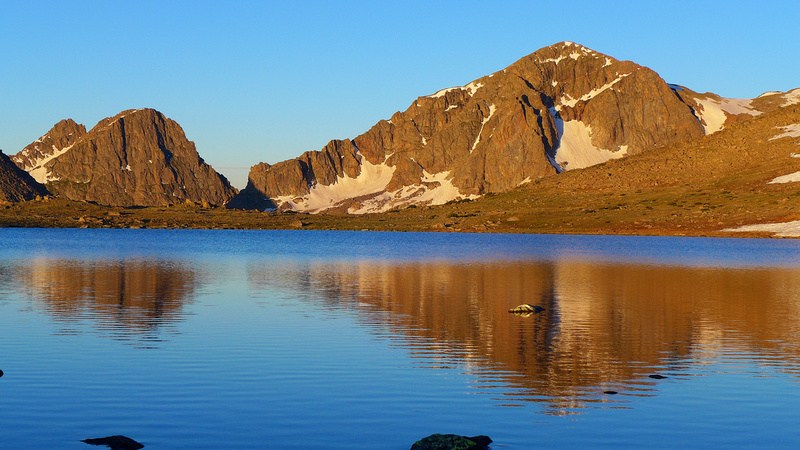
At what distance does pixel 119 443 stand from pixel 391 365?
41.8 feet

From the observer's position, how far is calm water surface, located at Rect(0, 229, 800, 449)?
800 inches

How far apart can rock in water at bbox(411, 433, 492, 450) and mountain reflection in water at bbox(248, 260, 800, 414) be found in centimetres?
516

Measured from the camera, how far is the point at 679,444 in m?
19.3

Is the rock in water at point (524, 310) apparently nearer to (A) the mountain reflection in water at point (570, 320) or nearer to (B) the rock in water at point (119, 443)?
(A) the mountain reflection in water at point (570, 320)

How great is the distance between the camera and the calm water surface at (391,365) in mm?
20328

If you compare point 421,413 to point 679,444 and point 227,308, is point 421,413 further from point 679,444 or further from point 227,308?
point 227,308

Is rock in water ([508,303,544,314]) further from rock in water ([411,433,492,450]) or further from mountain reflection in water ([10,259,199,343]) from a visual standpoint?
rock in water ([411,433,492,450])

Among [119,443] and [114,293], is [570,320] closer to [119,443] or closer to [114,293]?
[119,443]

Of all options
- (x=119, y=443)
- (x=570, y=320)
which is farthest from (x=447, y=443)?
(x=570, y=320)

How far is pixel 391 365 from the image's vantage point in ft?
96.4

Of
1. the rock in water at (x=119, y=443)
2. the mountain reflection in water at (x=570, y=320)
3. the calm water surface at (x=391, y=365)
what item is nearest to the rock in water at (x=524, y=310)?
the mountain reflection in water at (x=570, y=320)

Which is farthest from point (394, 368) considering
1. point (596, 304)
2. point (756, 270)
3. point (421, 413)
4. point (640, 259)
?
point (640, 259)

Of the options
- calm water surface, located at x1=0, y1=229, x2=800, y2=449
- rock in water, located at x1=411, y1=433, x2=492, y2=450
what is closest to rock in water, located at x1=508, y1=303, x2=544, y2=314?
calm water surface, located at x1=0, y1=229, x2=800, y2=449

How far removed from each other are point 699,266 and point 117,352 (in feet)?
254
